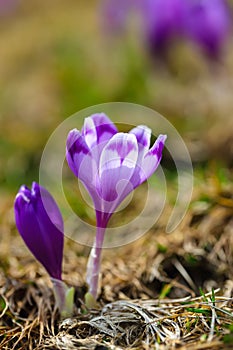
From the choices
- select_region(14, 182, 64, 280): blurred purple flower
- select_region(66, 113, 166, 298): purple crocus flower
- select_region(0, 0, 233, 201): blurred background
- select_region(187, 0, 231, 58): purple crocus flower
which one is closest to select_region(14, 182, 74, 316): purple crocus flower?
select_region(14, 182, 64, 280): blurred purple flower

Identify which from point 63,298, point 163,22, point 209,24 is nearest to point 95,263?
point 63,298

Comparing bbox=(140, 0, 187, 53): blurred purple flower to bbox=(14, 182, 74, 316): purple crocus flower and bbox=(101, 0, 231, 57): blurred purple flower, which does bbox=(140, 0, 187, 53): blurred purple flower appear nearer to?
bbox=(101, 0, 231, 57): blurred purple flower

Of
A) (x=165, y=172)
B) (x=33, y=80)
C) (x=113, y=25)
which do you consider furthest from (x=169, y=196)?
(x=113, y=25)

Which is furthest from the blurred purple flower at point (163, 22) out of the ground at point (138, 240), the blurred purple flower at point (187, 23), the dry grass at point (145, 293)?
the dry grass at point (145, 293)

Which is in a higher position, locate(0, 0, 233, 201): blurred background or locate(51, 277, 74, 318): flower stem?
locate(0, 0, 233, 201): blurred background

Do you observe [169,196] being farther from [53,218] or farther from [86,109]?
[86,109]

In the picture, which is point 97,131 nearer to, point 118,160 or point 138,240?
point 118,160

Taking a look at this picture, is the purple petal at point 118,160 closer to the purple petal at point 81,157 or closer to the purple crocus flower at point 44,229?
the purple petal at point 81,157
